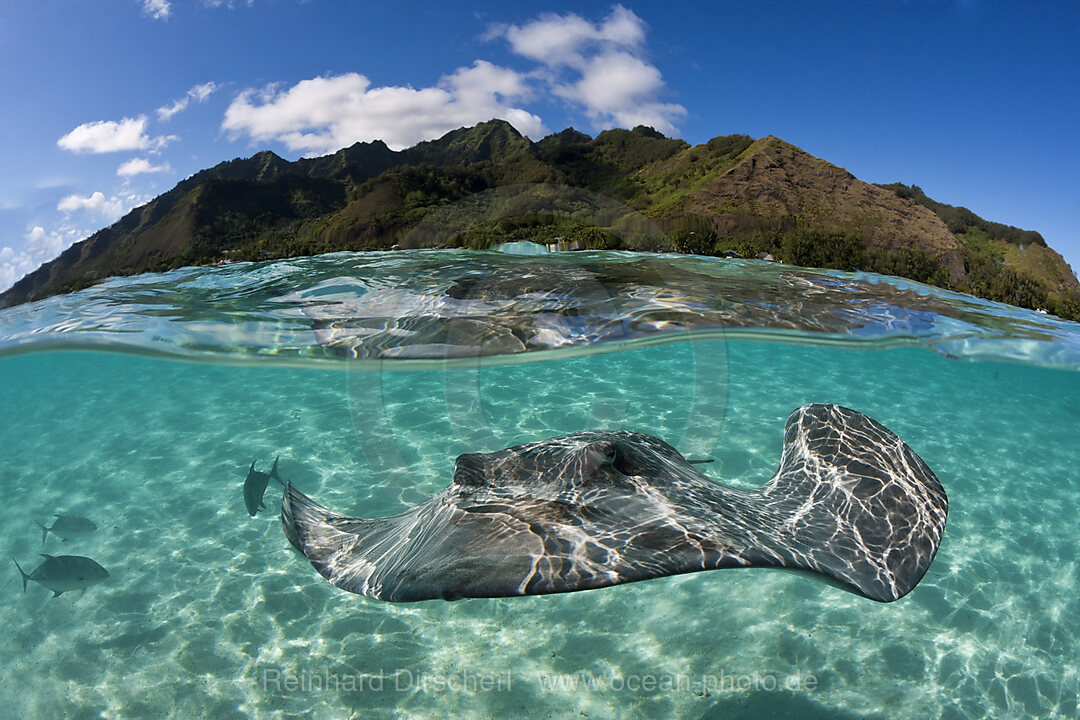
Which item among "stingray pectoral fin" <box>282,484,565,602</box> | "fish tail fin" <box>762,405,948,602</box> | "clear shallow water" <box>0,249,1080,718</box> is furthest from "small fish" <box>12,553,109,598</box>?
"fish tail fin" <box>762,405,948,602</box>

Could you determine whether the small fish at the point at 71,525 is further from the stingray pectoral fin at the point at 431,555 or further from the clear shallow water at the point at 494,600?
the stingray pectoral fin at the point at 431,555

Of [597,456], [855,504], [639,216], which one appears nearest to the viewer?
[597,456]

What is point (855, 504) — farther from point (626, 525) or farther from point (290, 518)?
point (290, 518)

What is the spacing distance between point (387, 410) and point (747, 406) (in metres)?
10.1

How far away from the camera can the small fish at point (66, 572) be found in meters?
6.03

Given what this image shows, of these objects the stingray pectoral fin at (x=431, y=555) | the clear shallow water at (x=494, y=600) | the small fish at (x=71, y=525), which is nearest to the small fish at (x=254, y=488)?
the clear shallow water at (x=494, y=600)

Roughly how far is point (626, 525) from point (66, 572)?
7081mm

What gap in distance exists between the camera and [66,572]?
6105 mm

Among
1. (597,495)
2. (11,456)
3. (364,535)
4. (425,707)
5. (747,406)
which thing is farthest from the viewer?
(747,406)

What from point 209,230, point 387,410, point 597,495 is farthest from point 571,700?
point 209,230

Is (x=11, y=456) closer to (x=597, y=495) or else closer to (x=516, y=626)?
(x=516, y=626)

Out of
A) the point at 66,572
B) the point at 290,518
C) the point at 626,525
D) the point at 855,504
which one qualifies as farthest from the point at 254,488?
the point at 855,504

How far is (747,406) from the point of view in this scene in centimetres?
1421

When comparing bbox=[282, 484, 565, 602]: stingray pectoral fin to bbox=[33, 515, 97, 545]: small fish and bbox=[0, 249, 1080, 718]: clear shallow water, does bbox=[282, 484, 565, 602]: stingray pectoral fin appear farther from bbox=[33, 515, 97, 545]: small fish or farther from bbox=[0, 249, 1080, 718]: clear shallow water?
bbox=[33, 515, 97, 545]: small fish
